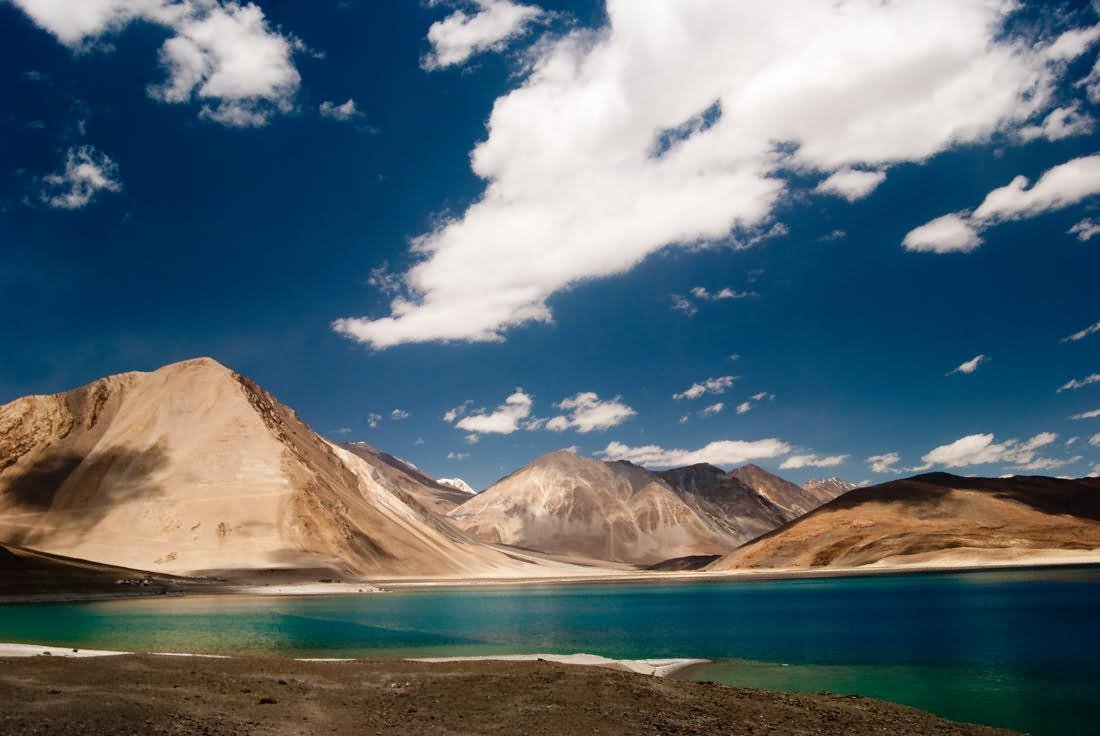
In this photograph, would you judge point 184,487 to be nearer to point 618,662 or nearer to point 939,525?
point 618,662

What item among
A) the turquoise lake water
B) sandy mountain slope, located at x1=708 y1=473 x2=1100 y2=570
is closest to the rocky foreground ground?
the turquoise lake water

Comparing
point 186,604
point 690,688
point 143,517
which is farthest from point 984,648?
point 143,517

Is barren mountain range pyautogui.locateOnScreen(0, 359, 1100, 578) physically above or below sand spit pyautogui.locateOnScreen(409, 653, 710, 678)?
above

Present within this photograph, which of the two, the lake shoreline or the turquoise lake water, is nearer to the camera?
the turquoise lake water

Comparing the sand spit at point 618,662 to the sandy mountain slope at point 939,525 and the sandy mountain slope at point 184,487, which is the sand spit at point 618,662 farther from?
the sandy mountain slope at point 939,525

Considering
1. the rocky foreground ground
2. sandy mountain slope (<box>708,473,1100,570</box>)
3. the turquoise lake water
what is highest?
sandy mountain slope (<box>708,473,1100,570</box>)

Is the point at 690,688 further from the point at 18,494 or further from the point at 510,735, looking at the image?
the point at 18,494

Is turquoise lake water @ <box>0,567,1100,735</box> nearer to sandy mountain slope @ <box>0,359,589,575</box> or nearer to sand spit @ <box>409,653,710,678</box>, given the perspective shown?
sand spit @ <box>409,653,710,678</box>
